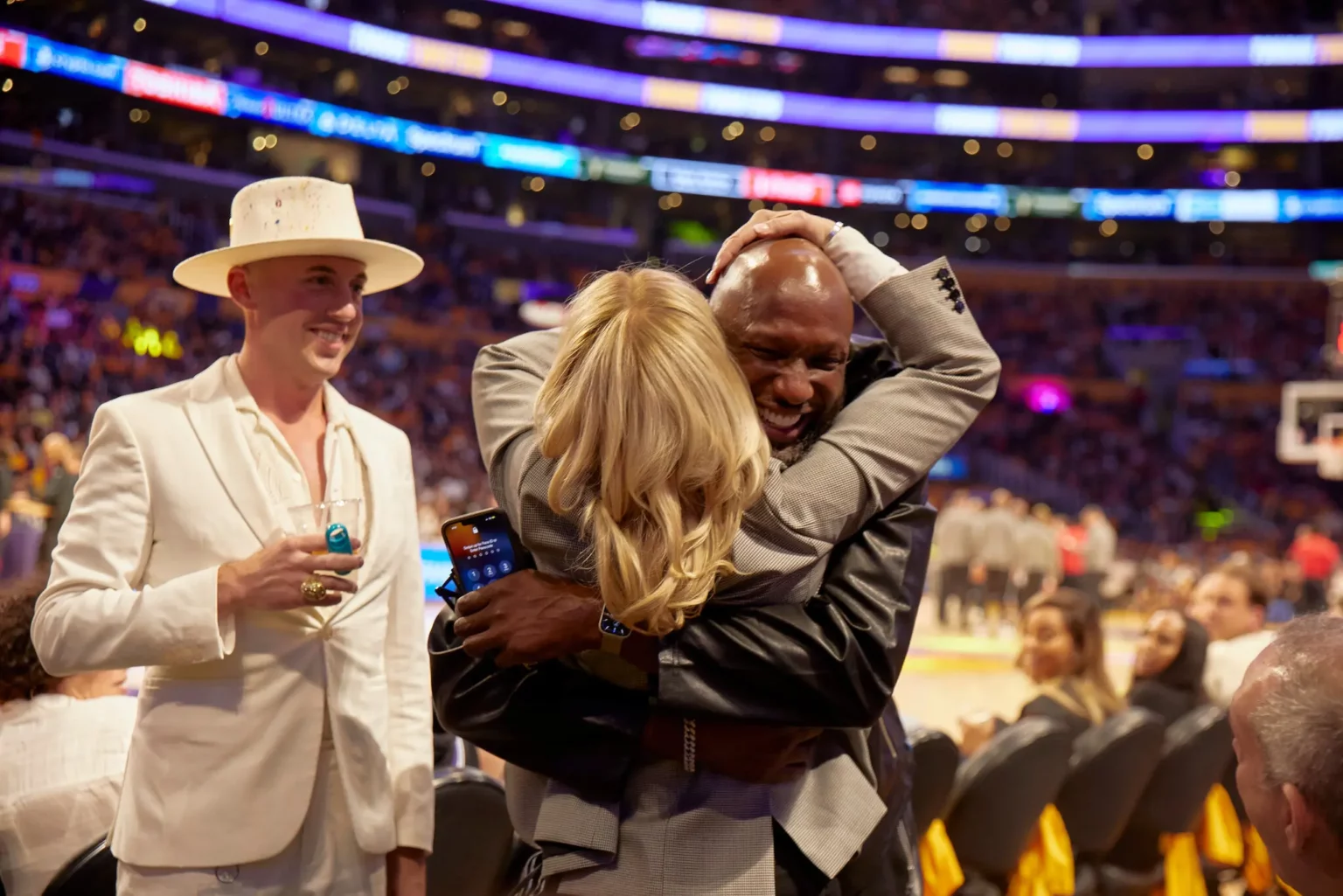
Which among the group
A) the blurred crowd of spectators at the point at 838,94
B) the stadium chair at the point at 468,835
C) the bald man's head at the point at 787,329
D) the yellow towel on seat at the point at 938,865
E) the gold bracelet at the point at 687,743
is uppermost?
the blurred crowd of spectators at the point at 838,94

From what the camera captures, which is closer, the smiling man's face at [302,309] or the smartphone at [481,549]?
the smartphone at [481,549]

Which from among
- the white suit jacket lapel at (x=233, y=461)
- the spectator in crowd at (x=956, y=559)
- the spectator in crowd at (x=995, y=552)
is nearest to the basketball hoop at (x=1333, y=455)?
the spectator in crowd at (x=995, y=552)

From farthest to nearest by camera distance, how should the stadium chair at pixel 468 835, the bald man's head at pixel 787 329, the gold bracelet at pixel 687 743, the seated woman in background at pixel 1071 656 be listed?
the seated woman in background at pixel 1071 656, the stadium chair at pixel 468 835, the bald man's head at pixel 787 329, the gold bracelet at pixel 687 743

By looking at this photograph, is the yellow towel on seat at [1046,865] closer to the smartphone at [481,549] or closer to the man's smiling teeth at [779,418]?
the man's smiling teeth at [779,418]

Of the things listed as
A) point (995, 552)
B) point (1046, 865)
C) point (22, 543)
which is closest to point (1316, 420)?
point (995, 552)

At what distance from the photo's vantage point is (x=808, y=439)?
5.99ft

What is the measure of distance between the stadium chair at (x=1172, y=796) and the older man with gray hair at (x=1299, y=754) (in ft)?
8.54

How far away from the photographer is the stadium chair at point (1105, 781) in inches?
144

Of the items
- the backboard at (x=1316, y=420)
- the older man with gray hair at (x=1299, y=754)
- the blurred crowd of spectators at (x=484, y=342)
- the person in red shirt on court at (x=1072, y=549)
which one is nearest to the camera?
the older man with gray hair at (x=1299, y=754)

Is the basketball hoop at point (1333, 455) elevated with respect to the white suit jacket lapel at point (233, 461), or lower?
lower

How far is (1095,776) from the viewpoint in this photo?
3.71 metres

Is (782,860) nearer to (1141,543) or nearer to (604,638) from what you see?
(604,638)

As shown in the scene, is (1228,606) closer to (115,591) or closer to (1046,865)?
(1046,865)

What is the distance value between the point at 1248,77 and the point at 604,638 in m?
35.2
